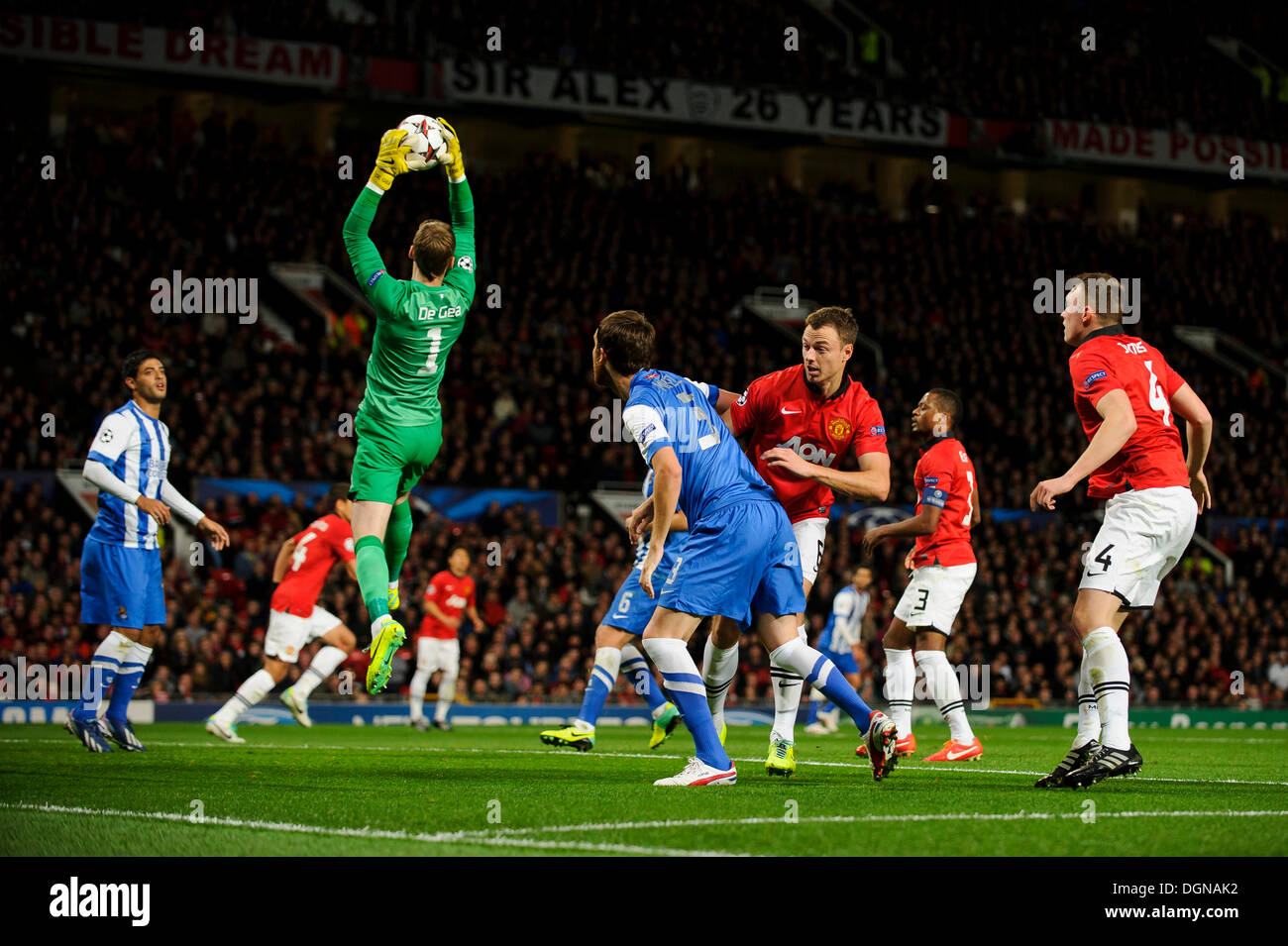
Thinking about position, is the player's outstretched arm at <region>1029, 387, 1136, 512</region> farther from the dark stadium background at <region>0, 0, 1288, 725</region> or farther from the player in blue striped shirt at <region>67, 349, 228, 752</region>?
the dark stadium background at <region>0, 0, 1288, 725</region>

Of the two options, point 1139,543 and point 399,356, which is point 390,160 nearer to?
point 399,356

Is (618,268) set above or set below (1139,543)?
above

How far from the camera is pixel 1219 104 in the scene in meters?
38.3

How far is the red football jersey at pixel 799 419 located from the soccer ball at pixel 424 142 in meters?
2.30

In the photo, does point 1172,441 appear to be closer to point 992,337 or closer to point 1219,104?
point 992,337

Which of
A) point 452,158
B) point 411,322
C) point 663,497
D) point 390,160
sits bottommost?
point 663,497

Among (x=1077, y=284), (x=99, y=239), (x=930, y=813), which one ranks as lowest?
(x=930, y=813)

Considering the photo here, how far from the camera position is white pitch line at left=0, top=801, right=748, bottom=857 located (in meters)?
4.88

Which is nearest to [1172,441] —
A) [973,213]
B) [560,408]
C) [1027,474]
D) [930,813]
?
[930,813]

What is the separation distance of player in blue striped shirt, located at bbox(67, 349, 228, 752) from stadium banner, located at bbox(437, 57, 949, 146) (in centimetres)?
2158

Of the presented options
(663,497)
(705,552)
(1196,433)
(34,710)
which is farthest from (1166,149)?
(663,497)

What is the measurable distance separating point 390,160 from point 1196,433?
4784mm

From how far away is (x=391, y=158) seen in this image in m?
8.39
